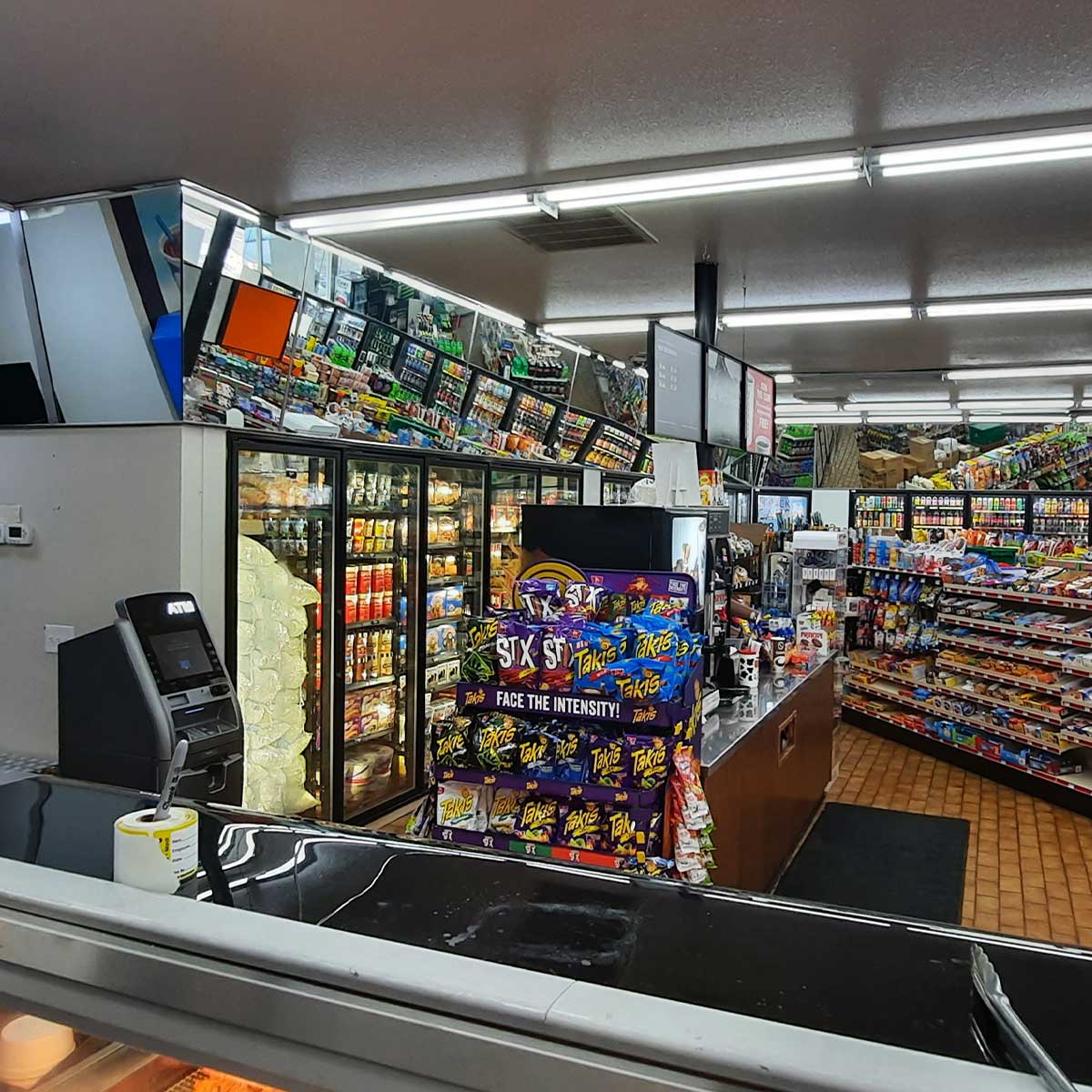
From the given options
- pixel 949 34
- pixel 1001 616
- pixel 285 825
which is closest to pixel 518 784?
pixel 285 825

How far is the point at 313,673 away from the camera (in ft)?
17.4

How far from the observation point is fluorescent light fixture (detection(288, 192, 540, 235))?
5.01 m

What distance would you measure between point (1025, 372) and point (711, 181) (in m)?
7.21

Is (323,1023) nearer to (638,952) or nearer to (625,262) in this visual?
(638,952)

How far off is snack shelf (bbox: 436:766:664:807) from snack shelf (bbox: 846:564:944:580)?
627 cm

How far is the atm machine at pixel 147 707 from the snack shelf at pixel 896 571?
21.9ft

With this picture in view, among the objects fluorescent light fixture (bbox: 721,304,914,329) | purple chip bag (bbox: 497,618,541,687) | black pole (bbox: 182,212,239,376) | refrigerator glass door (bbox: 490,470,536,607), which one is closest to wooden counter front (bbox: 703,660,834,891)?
purple chip bag (bbox: 497,618,541,687)

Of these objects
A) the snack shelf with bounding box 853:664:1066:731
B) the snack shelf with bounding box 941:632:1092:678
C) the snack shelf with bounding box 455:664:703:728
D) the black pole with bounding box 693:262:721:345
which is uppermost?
the black pole with bounding box 693:262:721:345

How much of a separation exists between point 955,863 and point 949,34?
4191 mm

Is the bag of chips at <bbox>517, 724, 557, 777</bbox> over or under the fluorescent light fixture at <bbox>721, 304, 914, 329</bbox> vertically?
under

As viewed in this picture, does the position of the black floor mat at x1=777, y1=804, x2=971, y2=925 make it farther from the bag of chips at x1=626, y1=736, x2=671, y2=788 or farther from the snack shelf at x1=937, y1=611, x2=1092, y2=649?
the bag of chips at x1=626, y1=736, x2=671, y2=788

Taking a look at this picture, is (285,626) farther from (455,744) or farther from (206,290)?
(455,744)

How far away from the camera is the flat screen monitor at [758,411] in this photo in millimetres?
6617

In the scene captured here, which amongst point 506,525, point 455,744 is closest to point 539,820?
point 455,744
